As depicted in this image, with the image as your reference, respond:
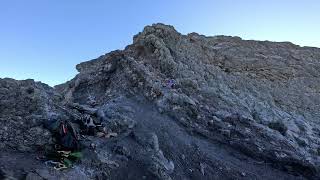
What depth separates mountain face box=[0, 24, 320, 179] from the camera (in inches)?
596

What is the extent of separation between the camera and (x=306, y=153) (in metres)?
20.6

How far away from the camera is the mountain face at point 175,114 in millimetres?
15148

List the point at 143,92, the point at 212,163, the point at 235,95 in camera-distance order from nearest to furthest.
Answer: the point at 212,163 < the point at 143,92 < the point at 235,95

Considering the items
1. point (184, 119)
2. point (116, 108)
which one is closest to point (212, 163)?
point (184, 119)

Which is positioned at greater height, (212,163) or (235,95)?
(235,95)

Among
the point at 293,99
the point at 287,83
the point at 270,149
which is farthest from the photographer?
the point at 287,83

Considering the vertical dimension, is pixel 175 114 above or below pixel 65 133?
above

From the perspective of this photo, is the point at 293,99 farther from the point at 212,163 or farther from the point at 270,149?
the point at 212,163

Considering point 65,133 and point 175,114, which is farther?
point 175,114

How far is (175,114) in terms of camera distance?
2047 cm

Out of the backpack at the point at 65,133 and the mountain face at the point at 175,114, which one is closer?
the backpack at the point at 65,133

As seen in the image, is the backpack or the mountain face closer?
the backpack

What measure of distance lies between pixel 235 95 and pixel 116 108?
7500 millimetres

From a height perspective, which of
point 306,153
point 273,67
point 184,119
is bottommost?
point 306,153
